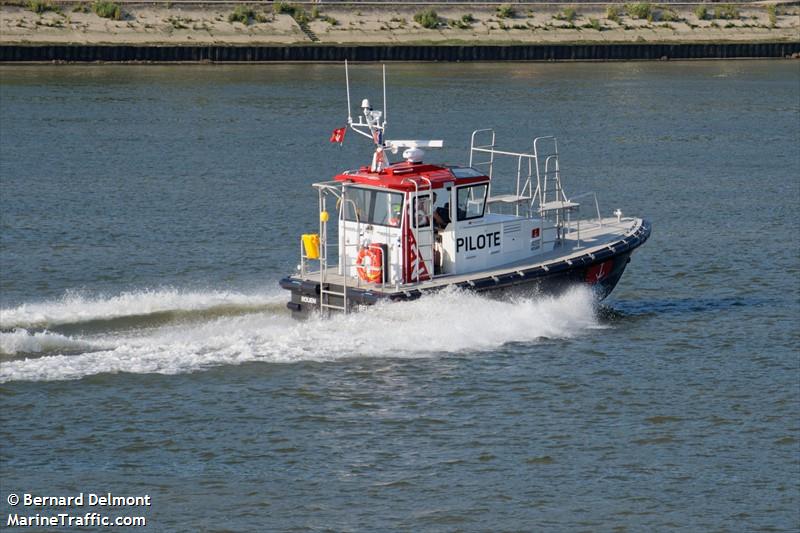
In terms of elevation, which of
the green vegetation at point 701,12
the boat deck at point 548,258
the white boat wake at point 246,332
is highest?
the green vegetation at point 701,12

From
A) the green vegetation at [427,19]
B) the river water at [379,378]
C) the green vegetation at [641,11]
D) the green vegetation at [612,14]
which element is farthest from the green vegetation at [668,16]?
the river water at [379,378]

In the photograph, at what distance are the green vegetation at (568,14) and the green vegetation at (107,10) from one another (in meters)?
27.0

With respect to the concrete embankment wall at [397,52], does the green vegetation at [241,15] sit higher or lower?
higher

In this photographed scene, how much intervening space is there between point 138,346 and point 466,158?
76.0 ft

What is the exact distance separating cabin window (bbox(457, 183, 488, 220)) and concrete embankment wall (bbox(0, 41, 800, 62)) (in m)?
52.2

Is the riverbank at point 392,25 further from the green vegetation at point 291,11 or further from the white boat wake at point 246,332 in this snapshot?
the white boat wake at point 246,332

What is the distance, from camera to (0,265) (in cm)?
2892

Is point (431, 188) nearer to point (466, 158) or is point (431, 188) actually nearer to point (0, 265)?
point (0, 265)

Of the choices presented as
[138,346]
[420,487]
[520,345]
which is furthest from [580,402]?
[138,346]

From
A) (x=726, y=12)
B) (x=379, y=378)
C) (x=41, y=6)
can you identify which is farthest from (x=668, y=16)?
(x=379, y=378)

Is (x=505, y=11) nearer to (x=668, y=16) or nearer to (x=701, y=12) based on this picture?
(x=668, y=16)

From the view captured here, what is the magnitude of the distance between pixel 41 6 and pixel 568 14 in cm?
3147

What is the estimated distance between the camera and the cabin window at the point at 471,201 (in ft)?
77.4

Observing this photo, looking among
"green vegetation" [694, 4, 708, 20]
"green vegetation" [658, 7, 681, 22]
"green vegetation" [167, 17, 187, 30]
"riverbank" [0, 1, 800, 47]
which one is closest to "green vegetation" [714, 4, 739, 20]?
"riverbank" [0, 1, 800, 47]
